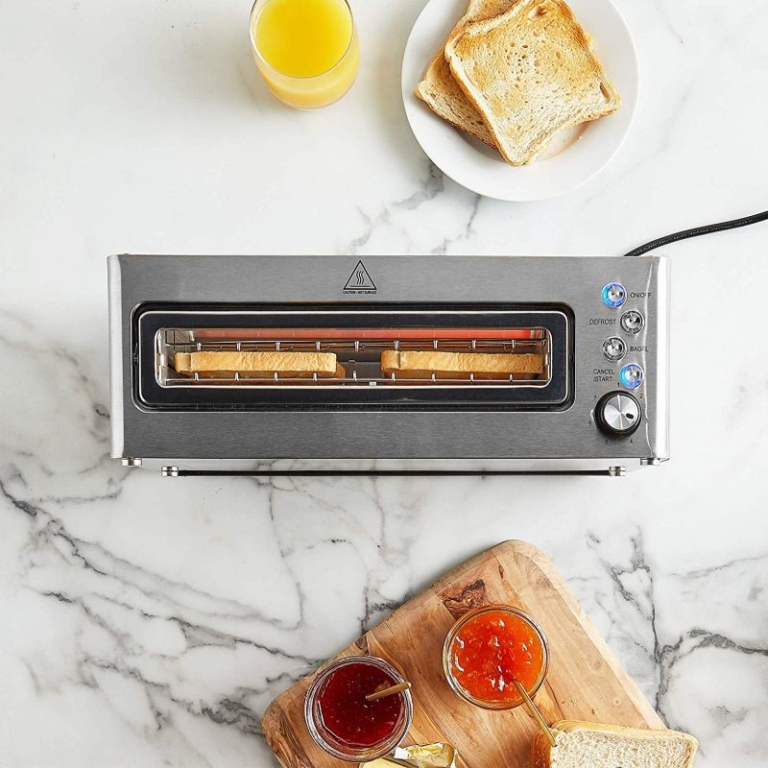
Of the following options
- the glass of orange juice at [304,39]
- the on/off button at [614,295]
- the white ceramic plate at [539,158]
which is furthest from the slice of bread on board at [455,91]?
the on/off button at [614,295]

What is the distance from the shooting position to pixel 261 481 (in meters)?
1.28

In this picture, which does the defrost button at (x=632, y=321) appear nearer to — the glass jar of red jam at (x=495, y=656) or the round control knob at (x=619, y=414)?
the round control knob at (x=619, y=414)

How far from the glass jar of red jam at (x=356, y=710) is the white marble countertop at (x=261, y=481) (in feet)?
0.41

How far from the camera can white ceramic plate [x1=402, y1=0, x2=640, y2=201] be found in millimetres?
1205

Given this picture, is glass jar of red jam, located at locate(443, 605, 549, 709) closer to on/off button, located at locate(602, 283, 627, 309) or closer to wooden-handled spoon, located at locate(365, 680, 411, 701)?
wooden-handled spoon, located at locate(365, 680, 411, 701)

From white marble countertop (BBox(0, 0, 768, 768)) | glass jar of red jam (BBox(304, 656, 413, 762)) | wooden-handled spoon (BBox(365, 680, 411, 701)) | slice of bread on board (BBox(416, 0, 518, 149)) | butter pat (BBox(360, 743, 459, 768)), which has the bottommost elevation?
butter pat (BBox(360, 743, 459, 768))

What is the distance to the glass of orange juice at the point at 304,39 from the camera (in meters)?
1.19

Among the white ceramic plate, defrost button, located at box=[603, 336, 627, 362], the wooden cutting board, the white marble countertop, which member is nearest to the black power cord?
the white marble countertop

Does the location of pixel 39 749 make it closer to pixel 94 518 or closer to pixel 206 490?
pixel 94 518

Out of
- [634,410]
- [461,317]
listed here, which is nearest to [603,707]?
[634,410]

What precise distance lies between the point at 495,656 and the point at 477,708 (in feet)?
0.43

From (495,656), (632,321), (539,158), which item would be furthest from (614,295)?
(495,656)

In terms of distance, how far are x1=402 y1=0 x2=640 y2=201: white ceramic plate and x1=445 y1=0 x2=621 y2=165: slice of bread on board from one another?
26mm

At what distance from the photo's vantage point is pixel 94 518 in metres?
1.28
